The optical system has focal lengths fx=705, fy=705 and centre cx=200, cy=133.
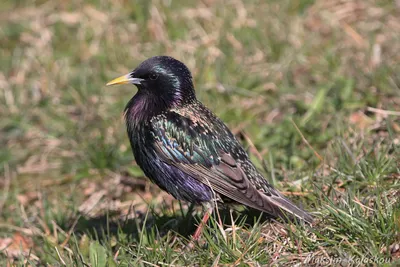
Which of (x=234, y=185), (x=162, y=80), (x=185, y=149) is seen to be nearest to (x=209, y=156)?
(x=185, y=149)

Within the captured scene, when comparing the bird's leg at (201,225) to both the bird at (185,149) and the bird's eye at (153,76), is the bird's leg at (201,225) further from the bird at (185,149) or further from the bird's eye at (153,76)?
the bird's eye at (153,76)

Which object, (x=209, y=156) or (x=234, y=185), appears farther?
(x=209, y=156)

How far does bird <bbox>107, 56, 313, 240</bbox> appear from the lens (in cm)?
478

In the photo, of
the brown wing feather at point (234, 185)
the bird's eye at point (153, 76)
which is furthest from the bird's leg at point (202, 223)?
the bird's eye at point (153, 76)

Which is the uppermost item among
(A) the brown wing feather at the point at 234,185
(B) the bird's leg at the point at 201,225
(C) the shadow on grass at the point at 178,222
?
(A) the brown wing feather at the point at 234,185

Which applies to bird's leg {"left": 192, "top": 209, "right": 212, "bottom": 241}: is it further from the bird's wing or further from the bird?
the bird's wing

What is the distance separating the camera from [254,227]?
443 centimetres

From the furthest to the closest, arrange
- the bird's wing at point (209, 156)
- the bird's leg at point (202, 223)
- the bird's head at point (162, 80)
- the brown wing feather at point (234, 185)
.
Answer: the bird's head at point (162, 80) → the bird's wing at point (209, 156) → the brown wing feather at point (234, 185) → the bird's leg at point (202, 223)

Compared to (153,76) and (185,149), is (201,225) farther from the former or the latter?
(153,76)

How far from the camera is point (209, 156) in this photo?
488 centimetres

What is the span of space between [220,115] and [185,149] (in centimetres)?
203

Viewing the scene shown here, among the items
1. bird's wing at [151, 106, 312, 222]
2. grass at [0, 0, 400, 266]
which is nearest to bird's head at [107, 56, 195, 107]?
Result: bird's wing at [151, 106, 312, 222]

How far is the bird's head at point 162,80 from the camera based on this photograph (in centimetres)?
505

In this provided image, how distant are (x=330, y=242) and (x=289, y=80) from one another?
3.38 m
